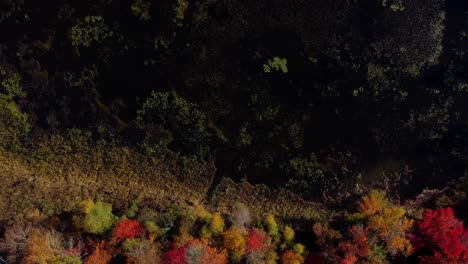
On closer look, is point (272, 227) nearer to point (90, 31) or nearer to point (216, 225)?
point (216, 225)

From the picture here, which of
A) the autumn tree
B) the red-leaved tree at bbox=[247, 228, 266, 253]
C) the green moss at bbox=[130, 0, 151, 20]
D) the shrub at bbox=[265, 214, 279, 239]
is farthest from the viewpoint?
the green moss at bbox=[130, 0, 151, 20]

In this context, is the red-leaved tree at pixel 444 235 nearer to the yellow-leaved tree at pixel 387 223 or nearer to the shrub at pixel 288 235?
the yellow-leaved tree at pixel 387 223

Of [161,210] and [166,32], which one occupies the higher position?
[166,32]

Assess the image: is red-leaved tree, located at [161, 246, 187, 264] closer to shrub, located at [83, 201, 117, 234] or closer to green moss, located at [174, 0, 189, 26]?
shrub, located at [83, 201, 117, 234]

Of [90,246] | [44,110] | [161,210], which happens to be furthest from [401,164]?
[44,110]

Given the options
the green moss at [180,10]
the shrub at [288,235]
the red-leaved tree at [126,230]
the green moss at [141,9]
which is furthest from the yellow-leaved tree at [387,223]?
the green moss at [141,9]

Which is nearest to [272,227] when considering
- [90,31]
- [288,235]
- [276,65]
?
[288,235]

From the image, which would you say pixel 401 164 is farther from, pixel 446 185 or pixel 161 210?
pixel 161 210

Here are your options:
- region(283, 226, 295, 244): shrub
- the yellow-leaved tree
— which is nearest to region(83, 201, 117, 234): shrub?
region(283, 226, 295, 244): shrub

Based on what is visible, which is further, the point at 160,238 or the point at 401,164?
the point at 401,164

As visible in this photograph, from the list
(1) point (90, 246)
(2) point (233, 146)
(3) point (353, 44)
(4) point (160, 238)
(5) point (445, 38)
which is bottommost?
(1) point (90, 246)

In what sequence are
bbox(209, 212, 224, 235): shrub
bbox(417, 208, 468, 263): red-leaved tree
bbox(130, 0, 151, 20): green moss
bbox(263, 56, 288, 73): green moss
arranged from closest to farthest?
bbox(417, 208, 468, 263): red-leaved tree < bbox(209, 212, 224, 235): shrub < bbox(130, 0, 151, 20): green moss < bbox(263, 56, 288, 73): green moss
